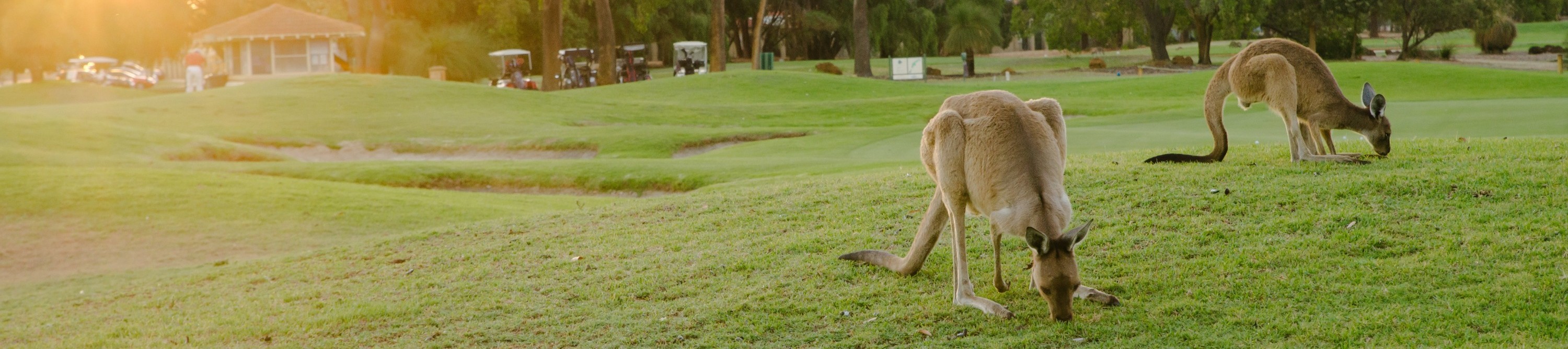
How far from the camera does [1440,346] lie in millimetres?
5410

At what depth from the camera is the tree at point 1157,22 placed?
170ft

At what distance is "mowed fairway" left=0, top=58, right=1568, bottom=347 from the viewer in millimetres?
6320

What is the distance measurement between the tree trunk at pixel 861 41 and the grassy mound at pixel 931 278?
3457 cm

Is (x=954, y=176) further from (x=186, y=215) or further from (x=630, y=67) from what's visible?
(x=630, y=67)

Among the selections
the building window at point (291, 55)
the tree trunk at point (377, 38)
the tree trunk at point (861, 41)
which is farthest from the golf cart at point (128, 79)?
the tree trunk at point (861, 41)

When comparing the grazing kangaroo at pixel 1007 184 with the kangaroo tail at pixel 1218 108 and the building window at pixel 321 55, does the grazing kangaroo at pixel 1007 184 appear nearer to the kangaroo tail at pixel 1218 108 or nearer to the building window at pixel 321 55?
the kangaroo tail at pixel 1218 108

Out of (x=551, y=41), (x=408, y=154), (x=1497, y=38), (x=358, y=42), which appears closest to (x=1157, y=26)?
(x=1497, y=38)

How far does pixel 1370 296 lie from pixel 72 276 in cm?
1179

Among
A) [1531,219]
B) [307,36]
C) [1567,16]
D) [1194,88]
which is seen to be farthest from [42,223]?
[1567,16]

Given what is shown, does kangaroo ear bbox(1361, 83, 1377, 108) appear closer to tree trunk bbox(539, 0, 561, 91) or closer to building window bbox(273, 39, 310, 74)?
tree trunk bbox(539, 0, 561, 91)

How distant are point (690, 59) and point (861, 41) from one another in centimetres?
845

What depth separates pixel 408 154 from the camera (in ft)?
80.9

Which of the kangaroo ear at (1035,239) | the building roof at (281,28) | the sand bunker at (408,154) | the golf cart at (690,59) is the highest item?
the building roof at (281,28)

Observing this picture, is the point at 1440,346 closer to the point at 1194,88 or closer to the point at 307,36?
the point at 1194,88
